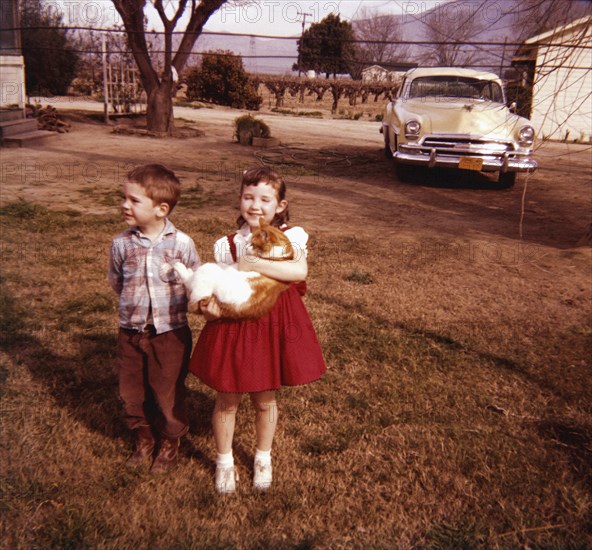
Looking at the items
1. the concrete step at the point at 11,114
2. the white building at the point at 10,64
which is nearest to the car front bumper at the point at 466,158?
the concrete step at the point at 11,114

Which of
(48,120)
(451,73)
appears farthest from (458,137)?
(48,120)

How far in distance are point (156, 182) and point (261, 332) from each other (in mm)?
692

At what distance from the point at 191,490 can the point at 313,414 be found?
82 centimetres

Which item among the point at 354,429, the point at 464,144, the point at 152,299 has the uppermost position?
the point at 464,144

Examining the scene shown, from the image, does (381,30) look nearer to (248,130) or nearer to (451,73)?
(248,130)

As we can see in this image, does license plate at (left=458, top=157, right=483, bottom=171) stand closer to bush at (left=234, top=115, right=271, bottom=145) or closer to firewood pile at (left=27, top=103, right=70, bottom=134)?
bush at (left=234, top=115, right=271, bottom=145)

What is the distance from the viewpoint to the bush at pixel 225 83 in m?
25.4

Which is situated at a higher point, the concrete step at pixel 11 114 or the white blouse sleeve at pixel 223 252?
the concrete step at pixel 11 114

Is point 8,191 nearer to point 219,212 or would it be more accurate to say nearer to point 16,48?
point 219,212

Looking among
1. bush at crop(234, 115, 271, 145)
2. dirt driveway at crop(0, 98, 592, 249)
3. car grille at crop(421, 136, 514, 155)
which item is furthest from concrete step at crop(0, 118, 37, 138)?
car grille at crop(421, 136, 514, 155)

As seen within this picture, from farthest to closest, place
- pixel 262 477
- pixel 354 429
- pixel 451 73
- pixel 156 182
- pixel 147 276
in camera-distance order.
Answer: pixel 451 73 < pixel 354 429 < pixel 262 477 < pixel 147 276 < pixel 156 182

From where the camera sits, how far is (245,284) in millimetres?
2062

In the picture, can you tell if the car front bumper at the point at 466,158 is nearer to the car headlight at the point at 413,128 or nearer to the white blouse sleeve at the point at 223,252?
the car headlight at the point at 413,128

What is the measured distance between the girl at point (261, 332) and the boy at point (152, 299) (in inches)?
6.5
